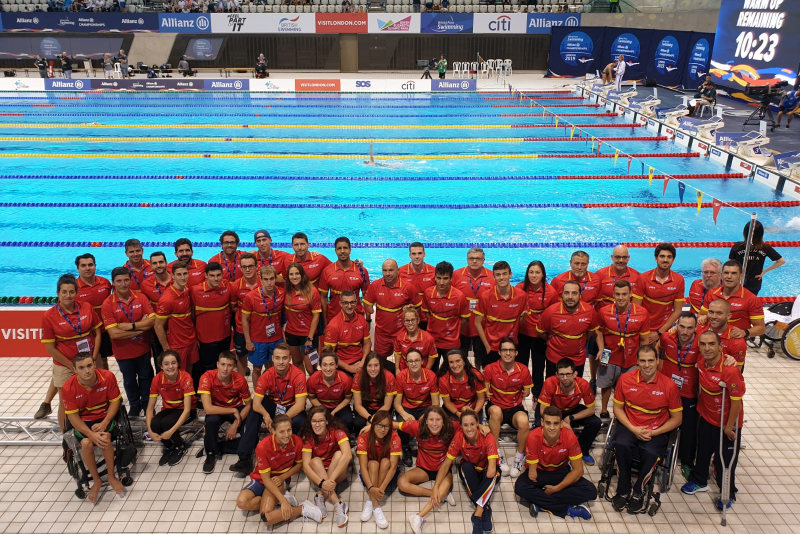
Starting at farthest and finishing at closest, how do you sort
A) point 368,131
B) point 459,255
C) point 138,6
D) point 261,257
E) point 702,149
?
point 138,6
point 368,131
point 702,149
point 459,255
point 261,257

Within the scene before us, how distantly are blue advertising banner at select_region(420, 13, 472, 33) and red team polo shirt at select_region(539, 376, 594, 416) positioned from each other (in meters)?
24.8

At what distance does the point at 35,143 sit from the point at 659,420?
14.8m

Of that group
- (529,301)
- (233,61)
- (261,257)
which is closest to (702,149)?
(529,301)

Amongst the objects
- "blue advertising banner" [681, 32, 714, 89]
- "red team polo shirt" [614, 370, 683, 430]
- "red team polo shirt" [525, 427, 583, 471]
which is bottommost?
"red team polo shirt" [525, 427, 583, 471]

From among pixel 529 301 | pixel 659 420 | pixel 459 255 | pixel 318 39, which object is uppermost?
pixel 318 39

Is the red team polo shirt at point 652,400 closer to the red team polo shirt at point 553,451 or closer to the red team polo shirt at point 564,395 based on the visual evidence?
the red team polo shirt at point 564,395

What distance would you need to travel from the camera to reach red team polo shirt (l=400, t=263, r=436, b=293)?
16.6 feet

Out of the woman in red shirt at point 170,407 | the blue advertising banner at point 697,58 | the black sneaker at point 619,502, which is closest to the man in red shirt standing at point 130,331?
the woman in red shirt at point 170,407

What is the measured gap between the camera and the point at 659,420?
13.0 feet

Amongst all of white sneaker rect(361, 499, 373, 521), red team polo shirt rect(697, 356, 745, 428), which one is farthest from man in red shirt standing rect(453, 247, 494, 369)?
red team polo shirt rect(697, 356, 745, 428)

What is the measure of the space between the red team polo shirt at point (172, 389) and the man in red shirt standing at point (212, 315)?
539mm

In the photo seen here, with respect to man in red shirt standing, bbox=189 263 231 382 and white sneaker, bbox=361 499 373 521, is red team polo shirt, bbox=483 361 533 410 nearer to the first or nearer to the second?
white sneaker, bbox=361 499 373 521

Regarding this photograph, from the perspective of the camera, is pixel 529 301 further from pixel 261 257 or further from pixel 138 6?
pixel 138 6

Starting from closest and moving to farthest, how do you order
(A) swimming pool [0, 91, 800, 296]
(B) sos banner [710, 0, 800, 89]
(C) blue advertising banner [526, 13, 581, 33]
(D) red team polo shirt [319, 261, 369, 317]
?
(D) red team polo shirt [319, 261, 369, 317] → (A) swimming pool [0, 91, 800, 296] → (B) sos banner [710, 0, 800, 89] → (C) blue advertising banner [526, 13, 581, 33]
